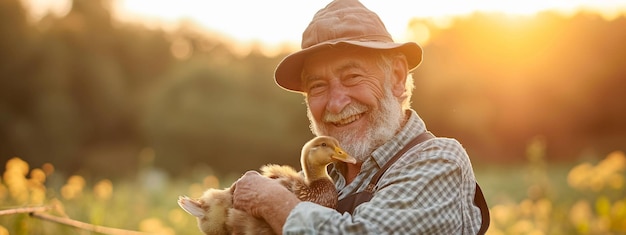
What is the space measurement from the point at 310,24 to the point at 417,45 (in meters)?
0.55

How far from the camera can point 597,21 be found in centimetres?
2344

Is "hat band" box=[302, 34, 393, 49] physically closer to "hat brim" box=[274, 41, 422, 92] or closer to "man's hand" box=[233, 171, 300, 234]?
"hat brim" box=[274, 41, 422, 92]

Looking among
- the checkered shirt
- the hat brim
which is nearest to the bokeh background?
the hat brim

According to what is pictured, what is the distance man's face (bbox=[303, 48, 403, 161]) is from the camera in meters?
3.76

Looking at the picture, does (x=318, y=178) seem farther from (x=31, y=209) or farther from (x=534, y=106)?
(x=534, y=106)

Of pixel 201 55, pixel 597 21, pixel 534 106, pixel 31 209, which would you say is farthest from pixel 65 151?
pixel 31 209

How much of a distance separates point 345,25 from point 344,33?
53mm

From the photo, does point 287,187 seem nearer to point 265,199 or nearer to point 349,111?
point 265,199

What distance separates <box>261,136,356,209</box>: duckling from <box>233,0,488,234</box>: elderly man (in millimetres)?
125

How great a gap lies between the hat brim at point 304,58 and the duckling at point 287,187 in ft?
1.51

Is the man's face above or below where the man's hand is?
above

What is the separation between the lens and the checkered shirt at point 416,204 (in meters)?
2.93

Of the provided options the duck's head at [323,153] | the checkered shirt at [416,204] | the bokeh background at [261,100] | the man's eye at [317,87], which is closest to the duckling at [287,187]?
the duck's head at [323,153]

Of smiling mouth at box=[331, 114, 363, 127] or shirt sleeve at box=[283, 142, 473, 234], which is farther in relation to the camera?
smiling mouth at box=[331, 114, 363, 127]
